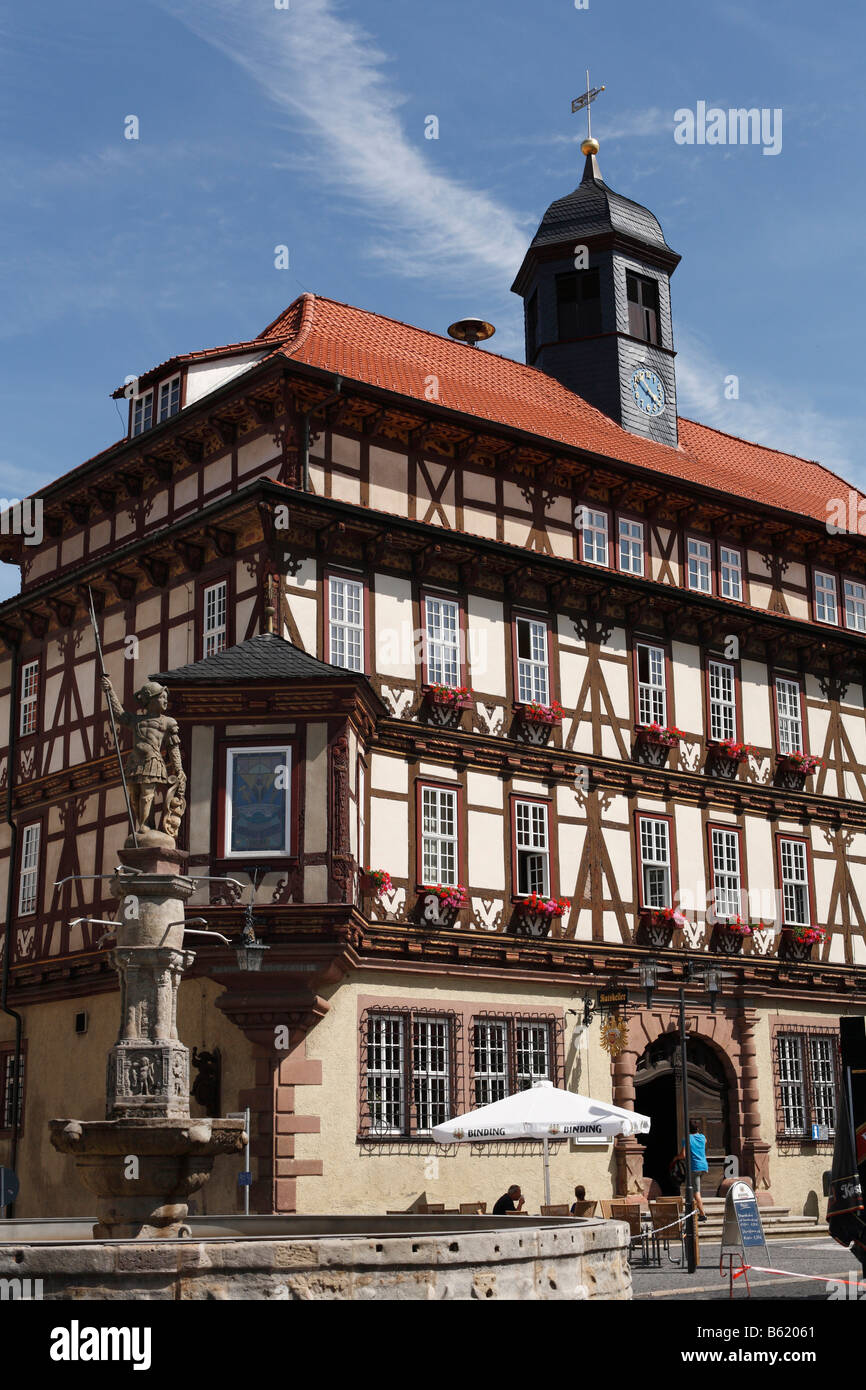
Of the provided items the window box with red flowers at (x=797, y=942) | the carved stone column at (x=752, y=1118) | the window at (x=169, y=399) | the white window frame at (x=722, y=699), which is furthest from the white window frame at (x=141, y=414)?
the carved stone column at (x=752, y=1118)

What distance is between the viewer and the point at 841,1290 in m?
16.3

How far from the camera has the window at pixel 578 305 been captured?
38.4m

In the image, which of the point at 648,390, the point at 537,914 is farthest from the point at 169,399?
the point at 537,914

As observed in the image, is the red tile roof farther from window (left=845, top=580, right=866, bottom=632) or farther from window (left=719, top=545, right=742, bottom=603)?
window (left=845, top=580, right=866, bottom=632)

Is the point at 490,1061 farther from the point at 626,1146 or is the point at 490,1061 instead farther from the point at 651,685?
the point at 651,685

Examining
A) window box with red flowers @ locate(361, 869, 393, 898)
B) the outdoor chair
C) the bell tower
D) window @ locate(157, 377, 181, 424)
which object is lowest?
the outdoor chair

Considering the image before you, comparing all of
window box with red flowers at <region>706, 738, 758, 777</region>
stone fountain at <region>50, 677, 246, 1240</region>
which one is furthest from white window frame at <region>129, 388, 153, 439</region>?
stone fountain at <region>50, 677, 246, 1240</region>

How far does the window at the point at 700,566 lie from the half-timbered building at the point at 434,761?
0.08 metres

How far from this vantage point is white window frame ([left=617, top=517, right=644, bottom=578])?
108 feet

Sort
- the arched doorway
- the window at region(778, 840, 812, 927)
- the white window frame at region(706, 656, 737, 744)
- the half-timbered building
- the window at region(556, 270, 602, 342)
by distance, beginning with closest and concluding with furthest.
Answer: the half-timbered building
the arched doorway
the white window frame at region(706, 656, 737, 744)
the window at region(778, 840, 812, 927)
the window at region(556, 270, 602, 342)

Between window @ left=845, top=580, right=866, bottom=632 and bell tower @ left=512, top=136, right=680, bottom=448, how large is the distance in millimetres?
5262

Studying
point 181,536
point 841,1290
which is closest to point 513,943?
point 181,536

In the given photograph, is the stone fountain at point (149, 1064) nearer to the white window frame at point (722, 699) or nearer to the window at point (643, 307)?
the white window frame at point (722, 699)
